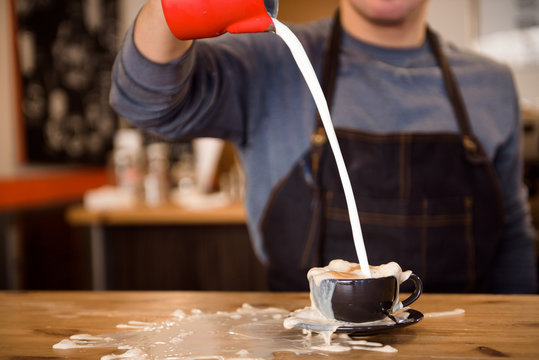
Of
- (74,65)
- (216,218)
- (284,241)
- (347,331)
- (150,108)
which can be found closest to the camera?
(347,331)

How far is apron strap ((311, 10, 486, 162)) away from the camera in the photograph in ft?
4.83

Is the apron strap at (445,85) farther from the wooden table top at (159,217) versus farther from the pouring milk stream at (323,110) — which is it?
the wooden table top at (159,217)

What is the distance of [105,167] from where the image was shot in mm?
4867

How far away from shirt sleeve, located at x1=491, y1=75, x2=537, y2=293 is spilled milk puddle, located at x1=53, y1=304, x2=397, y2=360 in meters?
0.87

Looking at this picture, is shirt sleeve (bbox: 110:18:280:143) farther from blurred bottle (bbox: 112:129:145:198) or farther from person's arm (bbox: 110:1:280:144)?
blurred bottle (bbox: 112:129:145:198)

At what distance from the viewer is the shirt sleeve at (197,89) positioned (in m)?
1.17

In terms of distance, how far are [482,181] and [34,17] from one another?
10.7 ft

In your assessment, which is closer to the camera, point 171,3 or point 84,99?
point 171,3

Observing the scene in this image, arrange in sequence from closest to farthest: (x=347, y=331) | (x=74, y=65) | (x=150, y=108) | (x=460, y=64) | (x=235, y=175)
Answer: (x=347, y=331) < (x=150, y=108) < (x=460, y=64) < (x=235, y=175) < (x=74, y=65)

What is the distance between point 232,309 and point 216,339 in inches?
7.3

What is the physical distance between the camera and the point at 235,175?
3336mm

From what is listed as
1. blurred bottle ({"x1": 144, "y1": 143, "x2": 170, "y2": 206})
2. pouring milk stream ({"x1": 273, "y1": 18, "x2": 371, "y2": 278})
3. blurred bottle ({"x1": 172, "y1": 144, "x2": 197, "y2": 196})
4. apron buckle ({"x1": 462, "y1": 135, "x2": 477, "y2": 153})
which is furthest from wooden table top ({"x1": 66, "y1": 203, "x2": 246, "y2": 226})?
pouring milk stream ({"x1": 273, "y1": 18, "x2": 371, "y2": 278})

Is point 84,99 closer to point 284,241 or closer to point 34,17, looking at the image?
point 34,17

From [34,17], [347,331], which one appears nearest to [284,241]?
[347,331]
